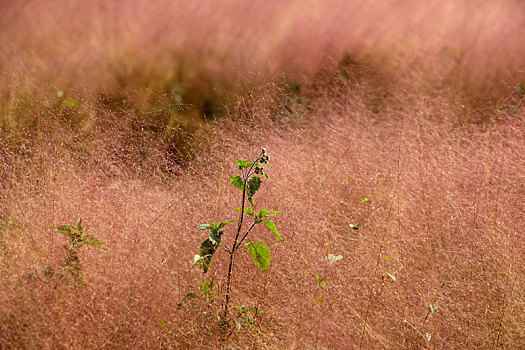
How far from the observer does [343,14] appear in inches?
170

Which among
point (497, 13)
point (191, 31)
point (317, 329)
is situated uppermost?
point (497, 13)

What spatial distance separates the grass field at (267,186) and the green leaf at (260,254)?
7.3 inches

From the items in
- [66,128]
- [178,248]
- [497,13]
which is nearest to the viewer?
[178,248]

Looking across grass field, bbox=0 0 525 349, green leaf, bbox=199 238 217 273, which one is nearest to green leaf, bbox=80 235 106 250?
grass field, bbox=0 0 525 349

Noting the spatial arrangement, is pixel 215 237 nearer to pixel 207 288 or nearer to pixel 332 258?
pixel 207 288

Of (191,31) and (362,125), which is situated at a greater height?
(191,31)

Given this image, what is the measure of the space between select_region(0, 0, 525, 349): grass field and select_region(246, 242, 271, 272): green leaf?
0.19m

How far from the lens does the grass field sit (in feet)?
4.53

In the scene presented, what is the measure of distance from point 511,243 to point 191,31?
3.24 meters

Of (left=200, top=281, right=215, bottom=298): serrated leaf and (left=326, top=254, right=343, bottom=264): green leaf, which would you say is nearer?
(left=200, top=281, right=215, bottom=298): serrated leaf

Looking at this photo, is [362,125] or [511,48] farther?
[511,48]

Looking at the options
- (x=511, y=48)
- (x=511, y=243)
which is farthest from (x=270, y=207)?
(x=511, y=48)

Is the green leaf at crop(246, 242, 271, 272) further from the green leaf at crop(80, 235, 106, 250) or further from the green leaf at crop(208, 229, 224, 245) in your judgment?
the green leaf at crop(80, 235, 106, 250)

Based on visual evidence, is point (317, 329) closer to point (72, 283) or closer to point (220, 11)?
point (72, 283)
